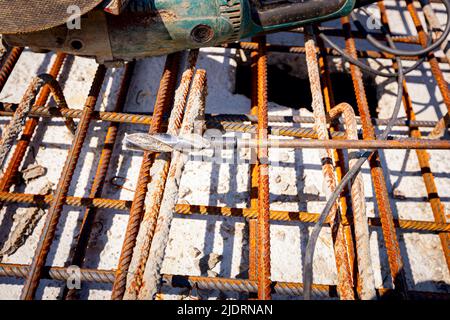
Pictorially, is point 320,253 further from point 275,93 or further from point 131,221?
point 275,93

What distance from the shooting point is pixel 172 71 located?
174cm

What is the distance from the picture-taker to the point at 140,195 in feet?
4.12

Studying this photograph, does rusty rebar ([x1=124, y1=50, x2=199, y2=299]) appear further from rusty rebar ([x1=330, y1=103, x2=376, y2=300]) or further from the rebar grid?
rusty rebar ([x1=330, y1=103, x2=376, y2=300])

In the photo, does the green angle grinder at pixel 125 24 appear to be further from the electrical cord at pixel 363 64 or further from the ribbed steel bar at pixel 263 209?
the electrical cord at pixel 363 64

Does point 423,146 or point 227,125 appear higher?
point 227,125

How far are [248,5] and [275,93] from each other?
1438 mm

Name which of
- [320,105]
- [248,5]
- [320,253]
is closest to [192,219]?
[320,253]

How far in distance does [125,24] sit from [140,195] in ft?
3.22

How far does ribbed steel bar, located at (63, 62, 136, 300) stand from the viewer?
169 centimetres

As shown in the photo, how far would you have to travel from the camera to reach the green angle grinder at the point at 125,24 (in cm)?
133

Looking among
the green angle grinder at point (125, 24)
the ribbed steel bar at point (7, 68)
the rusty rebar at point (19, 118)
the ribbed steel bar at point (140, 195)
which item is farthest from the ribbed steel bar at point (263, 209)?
the ribbed steel bar at point (7, 68)

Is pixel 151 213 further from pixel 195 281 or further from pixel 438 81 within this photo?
pixel 438 81

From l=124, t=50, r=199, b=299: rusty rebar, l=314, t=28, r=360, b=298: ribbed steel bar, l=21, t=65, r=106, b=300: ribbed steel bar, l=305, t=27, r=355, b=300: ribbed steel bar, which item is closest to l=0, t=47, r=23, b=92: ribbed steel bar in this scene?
l=21, t=65, r=106, b=300: ribbed steel bar

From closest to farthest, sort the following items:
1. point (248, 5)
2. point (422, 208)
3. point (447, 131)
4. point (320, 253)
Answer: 1. point (248, 5)
2. point (320, 253)
3. point (422, 208)
4. point (447, 131)
